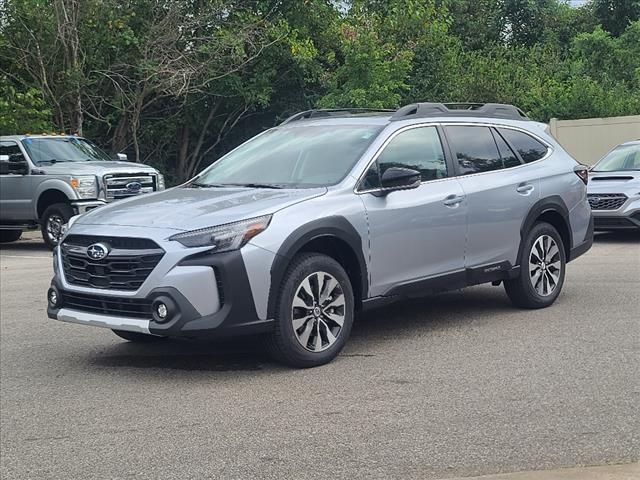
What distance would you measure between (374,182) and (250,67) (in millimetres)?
18598

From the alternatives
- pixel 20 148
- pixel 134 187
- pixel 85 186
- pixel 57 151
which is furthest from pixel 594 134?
pixel 20 148

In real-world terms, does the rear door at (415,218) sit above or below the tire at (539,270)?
above

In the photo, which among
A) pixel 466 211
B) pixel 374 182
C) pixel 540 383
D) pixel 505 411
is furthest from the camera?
pixel 466 211

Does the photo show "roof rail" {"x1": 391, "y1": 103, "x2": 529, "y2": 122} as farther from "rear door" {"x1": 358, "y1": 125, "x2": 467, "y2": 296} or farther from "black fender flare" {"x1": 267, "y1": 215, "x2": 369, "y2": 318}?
"black fender flare" {"x1": 267, "y1": 215, "x2": 369, "y2": 318}

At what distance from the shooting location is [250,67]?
24.8m

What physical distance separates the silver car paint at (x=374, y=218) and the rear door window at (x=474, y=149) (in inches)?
3.9

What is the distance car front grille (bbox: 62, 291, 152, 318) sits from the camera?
5941 millimetres

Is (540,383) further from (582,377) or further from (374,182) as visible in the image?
(374,182)

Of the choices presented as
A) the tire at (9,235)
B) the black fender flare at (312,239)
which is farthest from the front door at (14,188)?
the black fender flare at (312,239)

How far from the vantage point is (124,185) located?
15672 mm

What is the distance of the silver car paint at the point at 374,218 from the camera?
5941 mm

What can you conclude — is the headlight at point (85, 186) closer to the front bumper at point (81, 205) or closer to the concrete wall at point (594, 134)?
the front bumper at point (81, 205)

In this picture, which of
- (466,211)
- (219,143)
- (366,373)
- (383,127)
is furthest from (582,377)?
(219,143)

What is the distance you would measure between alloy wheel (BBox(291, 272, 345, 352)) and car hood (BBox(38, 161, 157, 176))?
10021 mm
